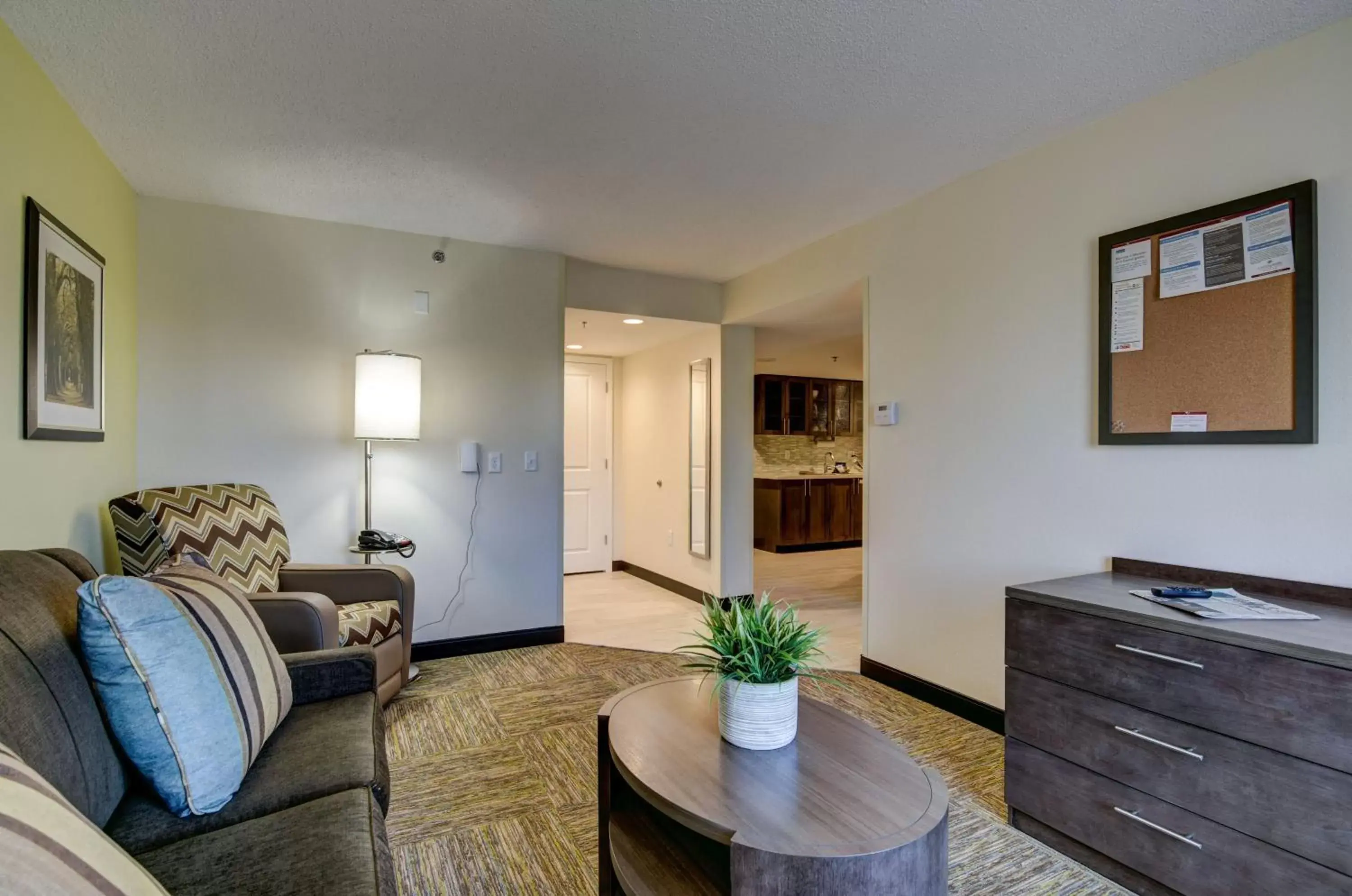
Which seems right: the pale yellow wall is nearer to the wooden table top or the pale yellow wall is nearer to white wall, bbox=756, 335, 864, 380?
the wooden table top

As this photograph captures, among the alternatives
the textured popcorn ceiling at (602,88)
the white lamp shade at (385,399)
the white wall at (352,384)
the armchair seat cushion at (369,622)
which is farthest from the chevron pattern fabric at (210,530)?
the textured popcorn ceiling at (602,88)

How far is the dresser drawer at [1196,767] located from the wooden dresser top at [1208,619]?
0.76 ft

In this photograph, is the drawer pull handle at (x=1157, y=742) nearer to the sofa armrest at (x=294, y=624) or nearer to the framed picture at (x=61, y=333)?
the sofa armrest at (x=294, y=624)

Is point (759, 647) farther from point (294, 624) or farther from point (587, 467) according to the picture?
point (587, 467)

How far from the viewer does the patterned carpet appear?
1.77m

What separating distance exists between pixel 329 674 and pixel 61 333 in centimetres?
152

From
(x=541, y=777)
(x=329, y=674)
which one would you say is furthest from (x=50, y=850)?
(x=541, y=777)

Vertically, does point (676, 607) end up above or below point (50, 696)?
below

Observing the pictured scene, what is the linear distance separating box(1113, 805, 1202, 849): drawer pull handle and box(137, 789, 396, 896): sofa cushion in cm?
178

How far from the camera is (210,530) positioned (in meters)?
2.66

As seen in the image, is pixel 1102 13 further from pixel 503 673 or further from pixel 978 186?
pixel 503 673

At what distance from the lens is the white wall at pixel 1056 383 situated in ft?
5.91

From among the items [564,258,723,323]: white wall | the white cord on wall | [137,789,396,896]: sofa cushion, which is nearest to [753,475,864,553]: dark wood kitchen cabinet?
[564,258,723,323]: white wall

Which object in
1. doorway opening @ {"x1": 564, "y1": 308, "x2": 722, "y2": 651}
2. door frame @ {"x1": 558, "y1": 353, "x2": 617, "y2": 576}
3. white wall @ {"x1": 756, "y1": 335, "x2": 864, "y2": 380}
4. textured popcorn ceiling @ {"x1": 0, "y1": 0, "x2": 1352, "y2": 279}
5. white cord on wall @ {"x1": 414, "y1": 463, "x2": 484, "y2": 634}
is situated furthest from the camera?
door frame @ {"x1": 558, "y1": 353, "x2": 617, "y2": 576}
